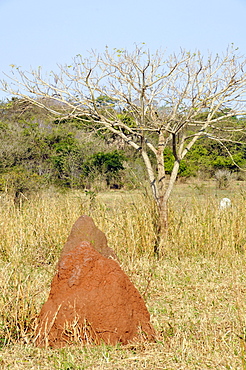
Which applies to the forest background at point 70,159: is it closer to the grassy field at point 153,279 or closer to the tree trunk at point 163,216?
the grassy field at point 153,279

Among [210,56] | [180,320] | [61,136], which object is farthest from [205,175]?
[180,320]

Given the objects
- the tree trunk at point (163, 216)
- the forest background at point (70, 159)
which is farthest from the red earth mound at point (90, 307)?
the forest background at point (70, 159)

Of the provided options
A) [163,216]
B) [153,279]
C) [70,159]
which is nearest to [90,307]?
[153,279]

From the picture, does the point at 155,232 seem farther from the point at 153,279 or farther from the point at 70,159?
the point at 70,159

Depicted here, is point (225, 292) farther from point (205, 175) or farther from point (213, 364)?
point (205, 175)

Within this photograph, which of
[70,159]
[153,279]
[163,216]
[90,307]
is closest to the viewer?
[90,307]

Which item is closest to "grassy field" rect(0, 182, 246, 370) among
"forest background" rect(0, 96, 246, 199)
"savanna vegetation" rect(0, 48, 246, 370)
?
"savanna vegetation" rect(0, 48, 246, 370)

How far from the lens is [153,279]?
5.59 m

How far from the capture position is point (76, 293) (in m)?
3.31

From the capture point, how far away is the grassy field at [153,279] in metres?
2.97

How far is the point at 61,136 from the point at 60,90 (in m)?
13.9

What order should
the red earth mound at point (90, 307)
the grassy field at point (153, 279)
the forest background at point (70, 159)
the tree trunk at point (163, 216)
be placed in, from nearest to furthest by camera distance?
the grassy field at point (153, 279) < the red earth mound at point (90, 307) < the tree trunk at point (163, 216) < the forest background at point (70, 159)

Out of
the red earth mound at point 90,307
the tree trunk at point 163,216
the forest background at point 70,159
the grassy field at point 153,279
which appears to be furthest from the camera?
the forest background at point 70,159

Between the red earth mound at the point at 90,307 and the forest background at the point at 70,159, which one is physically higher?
the forest background at the point at 70,159
